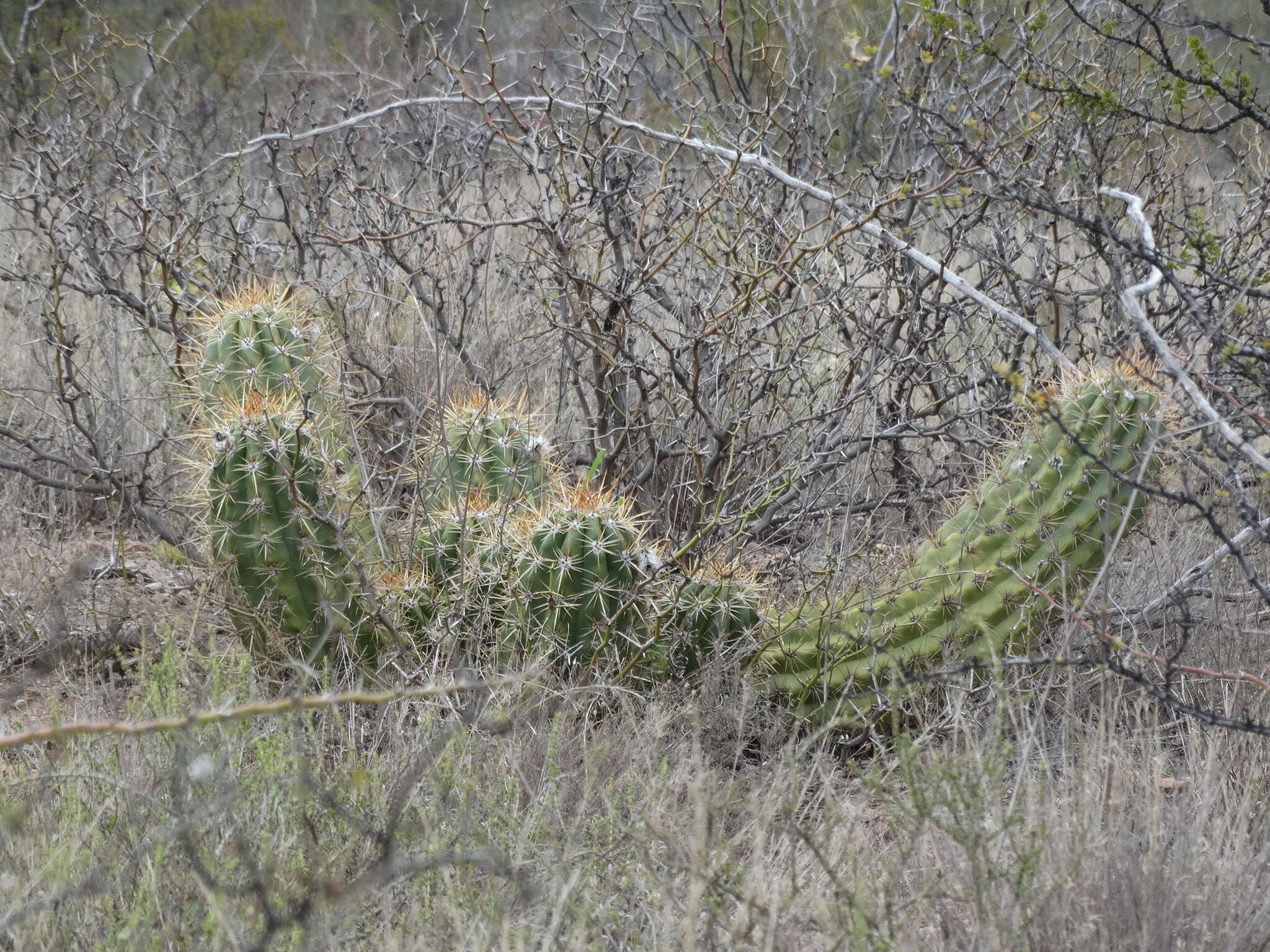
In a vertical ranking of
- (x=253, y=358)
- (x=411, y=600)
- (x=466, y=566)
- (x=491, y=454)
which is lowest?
(x=411, y=600)

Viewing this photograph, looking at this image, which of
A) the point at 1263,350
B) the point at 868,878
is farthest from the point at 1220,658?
the point at 868,878

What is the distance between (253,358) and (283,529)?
1.87ft

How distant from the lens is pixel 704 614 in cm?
312

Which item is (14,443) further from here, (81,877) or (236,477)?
(81,877)

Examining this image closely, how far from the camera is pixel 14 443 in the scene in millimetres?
4324

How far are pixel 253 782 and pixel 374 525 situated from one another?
0.92 m

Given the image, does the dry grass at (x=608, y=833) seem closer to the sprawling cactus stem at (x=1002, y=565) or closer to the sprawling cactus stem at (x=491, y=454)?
the sprawling cactus stem at (x=1002, y=565)

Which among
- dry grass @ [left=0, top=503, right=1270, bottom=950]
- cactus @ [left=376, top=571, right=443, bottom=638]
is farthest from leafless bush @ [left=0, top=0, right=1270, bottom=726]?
dry grass @ [left=0, top=503, right=1270, bottom=950]

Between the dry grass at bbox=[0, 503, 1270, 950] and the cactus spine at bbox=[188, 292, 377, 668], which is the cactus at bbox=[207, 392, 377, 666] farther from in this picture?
the dry grass at bbox=[0, 503, 1270, 950]

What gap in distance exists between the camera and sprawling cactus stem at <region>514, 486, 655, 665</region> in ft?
9.78

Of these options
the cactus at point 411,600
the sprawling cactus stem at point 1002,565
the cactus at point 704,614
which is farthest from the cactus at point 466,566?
the sprawling cactus stem at point 1002,565

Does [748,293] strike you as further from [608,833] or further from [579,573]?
[608,833]

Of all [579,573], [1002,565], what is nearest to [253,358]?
[579,573]

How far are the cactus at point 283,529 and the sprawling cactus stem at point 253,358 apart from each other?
16 cm
